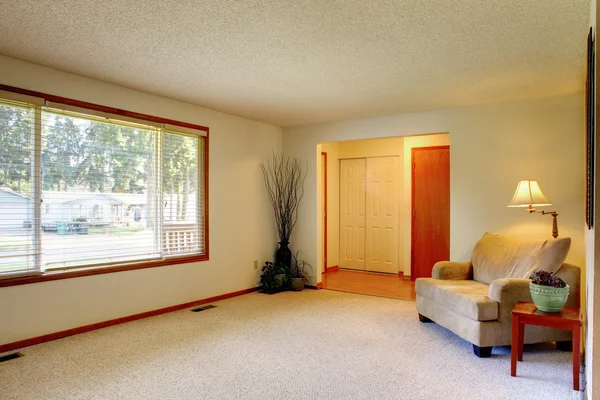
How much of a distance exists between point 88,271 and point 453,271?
3673 mm

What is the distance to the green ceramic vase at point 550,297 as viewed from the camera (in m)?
2.65

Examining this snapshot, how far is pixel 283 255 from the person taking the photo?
18.6 ft

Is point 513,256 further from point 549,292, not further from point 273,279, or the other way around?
point 273,279

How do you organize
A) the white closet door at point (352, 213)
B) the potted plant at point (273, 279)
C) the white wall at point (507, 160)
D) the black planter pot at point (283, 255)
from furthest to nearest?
the white closet door at point (352, 213) → the black planter pot at point (283, 255) → the potted plant at point (273, 279) → the white wall at point (507, 160)

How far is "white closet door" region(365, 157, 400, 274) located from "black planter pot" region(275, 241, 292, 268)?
1.92 m

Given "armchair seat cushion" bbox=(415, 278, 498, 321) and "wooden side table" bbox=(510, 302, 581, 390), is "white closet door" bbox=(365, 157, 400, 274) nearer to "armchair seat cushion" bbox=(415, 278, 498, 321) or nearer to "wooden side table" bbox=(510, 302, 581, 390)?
"armchair seat cushion" bbox=(415, 278, 498, 321)

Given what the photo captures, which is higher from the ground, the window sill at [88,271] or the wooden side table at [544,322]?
the window sill at [88,271]

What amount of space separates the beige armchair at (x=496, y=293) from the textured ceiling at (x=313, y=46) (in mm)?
1610

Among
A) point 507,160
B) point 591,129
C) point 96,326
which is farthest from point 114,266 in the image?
point 507,160

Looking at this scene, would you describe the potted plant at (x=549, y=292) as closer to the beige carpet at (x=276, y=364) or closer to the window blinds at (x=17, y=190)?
the beige carpet at (x=276, y=364)

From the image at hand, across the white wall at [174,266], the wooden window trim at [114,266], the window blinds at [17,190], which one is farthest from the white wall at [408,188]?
the window blinds at [17,190]

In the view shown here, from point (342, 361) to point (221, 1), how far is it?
2651mm

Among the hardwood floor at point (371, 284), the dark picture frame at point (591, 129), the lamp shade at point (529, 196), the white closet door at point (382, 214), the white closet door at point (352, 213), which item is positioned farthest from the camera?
the white closet door at point (352, 213)

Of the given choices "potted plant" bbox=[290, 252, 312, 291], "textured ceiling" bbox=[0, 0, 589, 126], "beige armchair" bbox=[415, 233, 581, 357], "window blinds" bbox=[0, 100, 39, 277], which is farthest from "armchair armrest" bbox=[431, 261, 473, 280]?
"window blinds" bbox=[0, 100, 39, 277]
